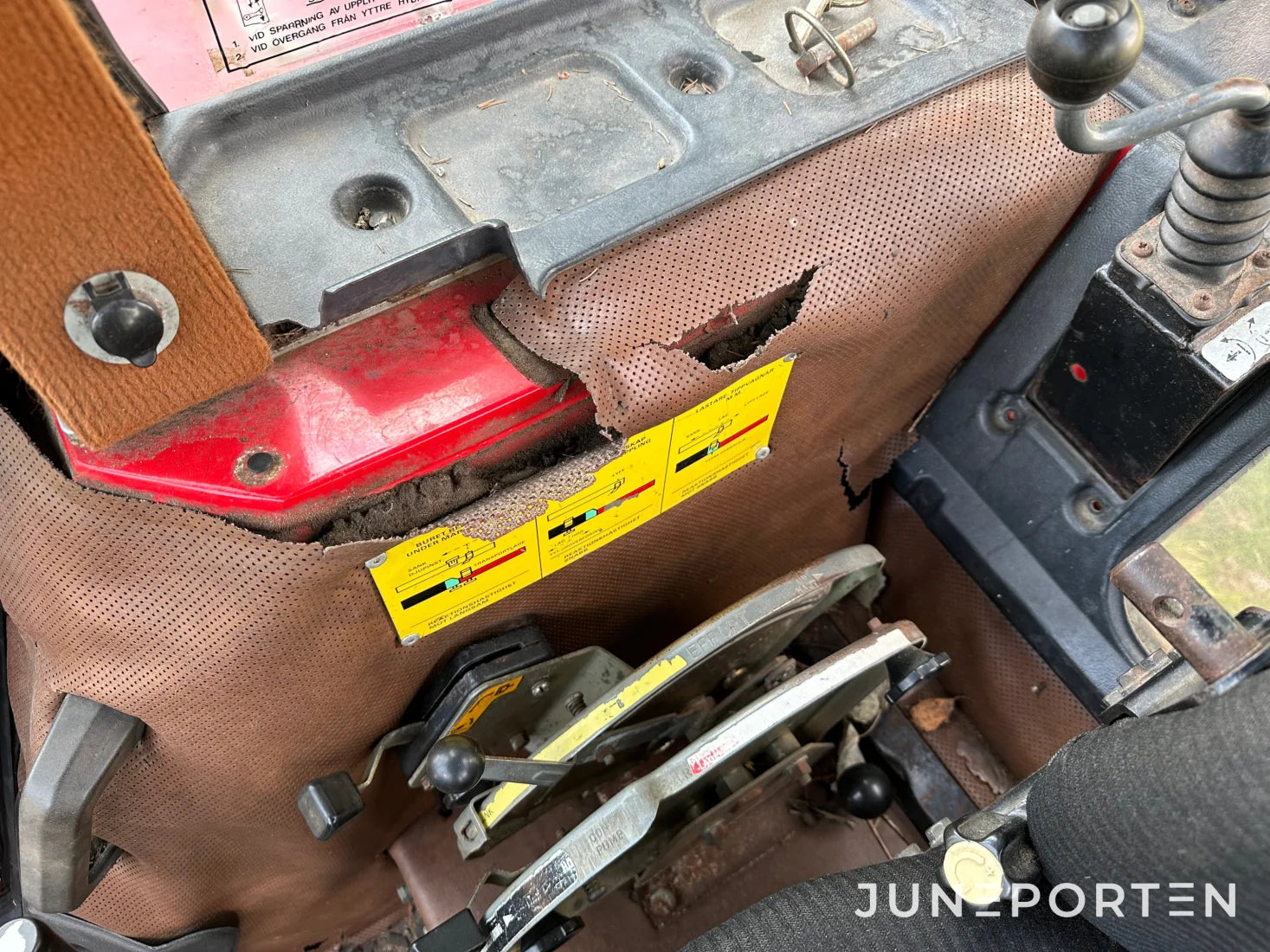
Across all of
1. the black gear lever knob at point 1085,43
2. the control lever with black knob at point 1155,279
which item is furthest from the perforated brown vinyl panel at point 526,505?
the black gear lever knob at point 1085,43

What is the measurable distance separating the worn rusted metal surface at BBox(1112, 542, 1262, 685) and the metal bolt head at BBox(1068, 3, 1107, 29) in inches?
12.8

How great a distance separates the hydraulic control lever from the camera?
0.54 metres

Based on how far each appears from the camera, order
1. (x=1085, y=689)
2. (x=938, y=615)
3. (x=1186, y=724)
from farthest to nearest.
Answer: (x=938, y=615), (x=1085, y=689), (x=1186, y=724)

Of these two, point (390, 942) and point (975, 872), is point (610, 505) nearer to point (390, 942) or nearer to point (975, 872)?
point (975, 872)

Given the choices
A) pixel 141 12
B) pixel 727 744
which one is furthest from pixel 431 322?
pixel 727 744

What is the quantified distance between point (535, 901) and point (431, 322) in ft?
1.52

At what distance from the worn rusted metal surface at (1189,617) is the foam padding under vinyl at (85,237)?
0.59 m

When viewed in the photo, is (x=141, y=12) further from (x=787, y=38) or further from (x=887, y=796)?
(x=887, y=796)

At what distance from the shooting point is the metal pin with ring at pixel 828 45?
761 mm

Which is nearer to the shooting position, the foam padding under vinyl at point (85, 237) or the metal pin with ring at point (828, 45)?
the foam padding under vinyl at point (85, 237)

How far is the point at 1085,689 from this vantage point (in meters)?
0.97

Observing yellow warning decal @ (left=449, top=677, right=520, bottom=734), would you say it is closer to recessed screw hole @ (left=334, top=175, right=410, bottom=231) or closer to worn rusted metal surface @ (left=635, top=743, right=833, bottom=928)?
worn rusted metal surface @ (left=635, top=743, right=833, bottom=928)

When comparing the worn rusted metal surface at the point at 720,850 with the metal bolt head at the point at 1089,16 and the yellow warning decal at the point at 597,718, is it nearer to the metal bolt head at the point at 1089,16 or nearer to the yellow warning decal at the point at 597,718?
the yellow warning decal at the point at 597,718

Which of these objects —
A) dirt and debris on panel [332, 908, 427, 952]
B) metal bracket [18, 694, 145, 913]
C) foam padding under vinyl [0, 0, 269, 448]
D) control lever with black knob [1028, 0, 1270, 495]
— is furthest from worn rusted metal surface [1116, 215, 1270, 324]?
dirt and debris on panel [332, 908, 427, 952]
